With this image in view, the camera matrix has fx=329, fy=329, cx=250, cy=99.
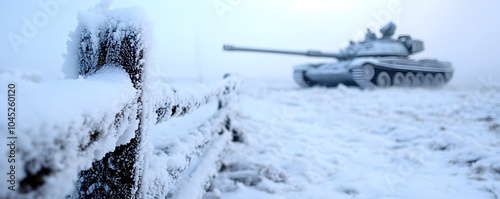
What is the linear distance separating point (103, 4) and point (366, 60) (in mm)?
12051

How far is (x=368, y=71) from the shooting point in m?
12.1

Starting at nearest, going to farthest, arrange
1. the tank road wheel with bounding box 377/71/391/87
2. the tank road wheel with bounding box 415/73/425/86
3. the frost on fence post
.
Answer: the frost on fence post < the tank road wheel with bounding box 377/71/391/87 < the tank road wheel with bounding box 415/73/425/86

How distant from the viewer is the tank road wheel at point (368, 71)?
1189 centimetres

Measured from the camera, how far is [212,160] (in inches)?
84.0

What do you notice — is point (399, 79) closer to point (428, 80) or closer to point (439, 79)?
point (428, 80)

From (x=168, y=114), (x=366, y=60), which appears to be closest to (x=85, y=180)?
(x=168, y=114)

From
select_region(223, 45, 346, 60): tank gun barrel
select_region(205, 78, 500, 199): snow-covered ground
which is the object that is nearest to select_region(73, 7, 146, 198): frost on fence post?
select_region(205, 78, 500, 199): snow-covered ground

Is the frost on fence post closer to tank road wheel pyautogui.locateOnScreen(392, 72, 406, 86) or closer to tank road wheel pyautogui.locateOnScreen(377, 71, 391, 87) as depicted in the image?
tank road wheel pyautogui.locateOnScreen(377, 71, 391, 87)

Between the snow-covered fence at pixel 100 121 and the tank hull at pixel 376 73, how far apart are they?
1141 centimetres

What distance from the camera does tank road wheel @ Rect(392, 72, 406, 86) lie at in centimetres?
1344

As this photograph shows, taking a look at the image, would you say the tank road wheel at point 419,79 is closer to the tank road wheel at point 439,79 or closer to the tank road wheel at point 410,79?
the tank road wheel at point 410,79

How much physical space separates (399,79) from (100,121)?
14.7m

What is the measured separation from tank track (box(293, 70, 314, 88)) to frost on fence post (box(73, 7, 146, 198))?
1397 cm

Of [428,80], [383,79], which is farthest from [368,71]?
[428,80]
